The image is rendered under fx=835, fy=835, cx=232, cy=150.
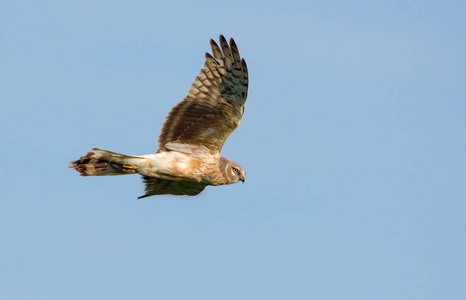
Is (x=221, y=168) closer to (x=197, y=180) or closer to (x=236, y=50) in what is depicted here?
(x=197, y=180)

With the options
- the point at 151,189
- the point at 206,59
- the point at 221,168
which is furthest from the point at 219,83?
the point at 151,189

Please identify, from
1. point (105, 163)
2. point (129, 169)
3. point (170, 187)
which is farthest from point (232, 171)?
point (105, 163)

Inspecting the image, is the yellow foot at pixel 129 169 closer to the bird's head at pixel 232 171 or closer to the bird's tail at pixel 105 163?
the bird's tail at pixel 105 163

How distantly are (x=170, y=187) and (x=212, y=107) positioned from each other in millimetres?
1854

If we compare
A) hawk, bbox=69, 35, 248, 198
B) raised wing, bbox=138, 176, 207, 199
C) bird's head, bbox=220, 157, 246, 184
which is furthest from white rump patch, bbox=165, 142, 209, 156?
raised wing, bbox=138, 176, 207, 199

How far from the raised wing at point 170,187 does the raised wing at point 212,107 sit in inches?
30.6

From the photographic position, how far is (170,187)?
1473cm

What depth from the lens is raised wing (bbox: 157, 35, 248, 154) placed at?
44.2 feet

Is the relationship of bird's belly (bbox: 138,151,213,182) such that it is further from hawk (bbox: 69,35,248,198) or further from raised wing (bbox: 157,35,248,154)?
raised wing (bbox: 157,35,248,154)

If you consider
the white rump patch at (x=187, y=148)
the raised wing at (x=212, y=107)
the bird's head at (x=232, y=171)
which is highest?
the raised wing at (x=212, y=107)

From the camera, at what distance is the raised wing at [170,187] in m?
14.5

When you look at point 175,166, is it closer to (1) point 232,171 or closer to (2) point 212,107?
(1) point 232,171

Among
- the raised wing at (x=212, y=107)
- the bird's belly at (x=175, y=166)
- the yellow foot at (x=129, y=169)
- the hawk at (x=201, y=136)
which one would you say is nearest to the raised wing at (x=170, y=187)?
the hawk at (x=201, y=136)

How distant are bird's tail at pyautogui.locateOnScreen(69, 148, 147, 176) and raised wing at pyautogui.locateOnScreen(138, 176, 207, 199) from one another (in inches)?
29.0
